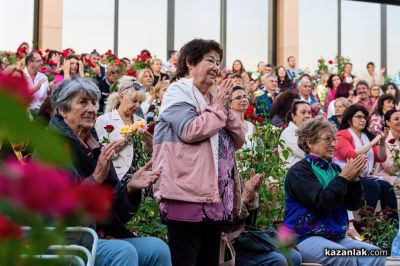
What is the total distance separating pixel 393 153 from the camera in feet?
31.4

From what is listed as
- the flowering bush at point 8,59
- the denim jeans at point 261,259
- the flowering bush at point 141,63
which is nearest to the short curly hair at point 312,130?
the denim jeans at point 261,259

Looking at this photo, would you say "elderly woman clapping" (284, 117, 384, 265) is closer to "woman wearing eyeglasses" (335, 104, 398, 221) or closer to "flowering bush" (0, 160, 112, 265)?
"woman wearing eyeglasses" (335, 104, 398, 221)

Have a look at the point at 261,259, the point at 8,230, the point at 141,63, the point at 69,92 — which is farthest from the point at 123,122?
the point at 141,63

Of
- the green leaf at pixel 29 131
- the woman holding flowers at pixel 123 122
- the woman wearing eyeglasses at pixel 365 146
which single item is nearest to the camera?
the green leaf at pixel 29 131

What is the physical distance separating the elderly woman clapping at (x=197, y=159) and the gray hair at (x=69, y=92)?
0.43m

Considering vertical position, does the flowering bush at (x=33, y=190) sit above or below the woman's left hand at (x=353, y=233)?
above

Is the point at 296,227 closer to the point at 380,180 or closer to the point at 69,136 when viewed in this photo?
the point at 69,136

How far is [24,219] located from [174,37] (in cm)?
2057

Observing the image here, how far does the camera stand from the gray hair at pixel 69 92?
15.1 feet

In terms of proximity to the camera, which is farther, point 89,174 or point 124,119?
point 124,119

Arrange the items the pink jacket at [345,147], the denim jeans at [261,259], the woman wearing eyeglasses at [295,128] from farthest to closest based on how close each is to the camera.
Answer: the pink jacket at [345,147]
the woman wearing eyeglasses at [295,128]
the denim jeans at [261,259]

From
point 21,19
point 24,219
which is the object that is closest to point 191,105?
point 24,219

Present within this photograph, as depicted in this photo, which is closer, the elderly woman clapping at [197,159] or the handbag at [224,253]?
the elderly woman clapping at [197,159]

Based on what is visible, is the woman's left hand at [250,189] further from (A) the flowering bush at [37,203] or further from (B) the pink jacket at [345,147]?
(A) the flowering bush at [37,203]
